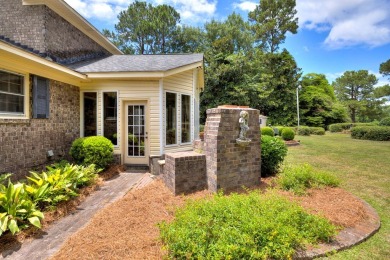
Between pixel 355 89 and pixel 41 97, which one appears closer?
pixel 41 97

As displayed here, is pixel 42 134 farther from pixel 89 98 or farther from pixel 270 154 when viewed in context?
pixel 270 154

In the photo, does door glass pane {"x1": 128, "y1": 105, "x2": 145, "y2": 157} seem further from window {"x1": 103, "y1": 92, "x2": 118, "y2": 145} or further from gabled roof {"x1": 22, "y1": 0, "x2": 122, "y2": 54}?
gabled roof {"x1": 22, "y1": 0, "x2": 122, "y2": 54}

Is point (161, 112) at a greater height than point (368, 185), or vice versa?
point (161, 112)

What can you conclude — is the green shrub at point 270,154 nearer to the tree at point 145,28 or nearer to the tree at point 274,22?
the tree at point 145,28

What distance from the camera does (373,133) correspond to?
57.4ft

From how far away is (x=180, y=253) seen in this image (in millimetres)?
2434

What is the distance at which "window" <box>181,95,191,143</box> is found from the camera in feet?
27.4

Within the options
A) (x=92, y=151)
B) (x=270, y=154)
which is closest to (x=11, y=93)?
(x=92, y=151)

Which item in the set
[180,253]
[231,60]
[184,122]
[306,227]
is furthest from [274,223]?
[231,60]

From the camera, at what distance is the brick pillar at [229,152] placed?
451 cm

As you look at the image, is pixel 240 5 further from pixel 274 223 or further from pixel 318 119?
pixel 274 223

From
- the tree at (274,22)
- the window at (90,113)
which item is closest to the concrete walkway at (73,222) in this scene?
the window at (90,113)

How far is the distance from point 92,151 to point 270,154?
5147 millimetres

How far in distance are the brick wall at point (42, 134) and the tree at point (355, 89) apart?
139ft
